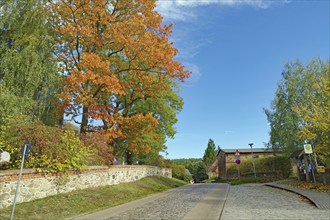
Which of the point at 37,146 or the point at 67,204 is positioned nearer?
the point at 67,204

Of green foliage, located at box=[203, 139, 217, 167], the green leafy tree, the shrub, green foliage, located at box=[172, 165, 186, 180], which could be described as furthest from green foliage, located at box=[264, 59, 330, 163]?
green foliage, located at box=[203, 139, 217, 167]

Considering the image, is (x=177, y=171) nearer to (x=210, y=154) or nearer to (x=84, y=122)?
→ (x=84, y=122)

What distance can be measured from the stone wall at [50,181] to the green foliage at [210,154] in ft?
189

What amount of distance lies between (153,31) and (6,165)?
41.3 feet

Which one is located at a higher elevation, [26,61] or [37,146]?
[26,61]

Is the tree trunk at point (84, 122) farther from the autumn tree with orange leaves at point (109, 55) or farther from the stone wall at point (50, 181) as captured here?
the stone wall at point (50, 181)

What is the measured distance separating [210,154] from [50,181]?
68.9 m

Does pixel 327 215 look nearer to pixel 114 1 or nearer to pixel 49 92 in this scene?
pixel 49 92

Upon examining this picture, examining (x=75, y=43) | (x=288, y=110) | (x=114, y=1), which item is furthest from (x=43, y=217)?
(x=288, y=110)

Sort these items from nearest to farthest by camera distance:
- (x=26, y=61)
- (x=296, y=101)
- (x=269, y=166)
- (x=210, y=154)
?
(x=26, y=61)
(x=296, y=101)
(x=269, y=166)
(x=210, y=154)

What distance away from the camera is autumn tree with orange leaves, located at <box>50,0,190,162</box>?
16.0m

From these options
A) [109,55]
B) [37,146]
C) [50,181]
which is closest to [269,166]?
[109,55]

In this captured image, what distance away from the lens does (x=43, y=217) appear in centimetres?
870

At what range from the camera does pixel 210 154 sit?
77.2 m
